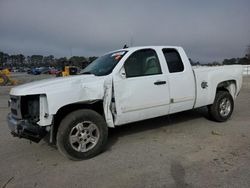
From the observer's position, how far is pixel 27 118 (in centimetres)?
405

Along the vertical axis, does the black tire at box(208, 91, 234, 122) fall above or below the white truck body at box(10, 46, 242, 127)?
below

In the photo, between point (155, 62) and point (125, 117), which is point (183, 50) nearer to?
point (155, 62)

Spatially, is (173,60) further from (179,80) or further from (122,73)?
(122,73)

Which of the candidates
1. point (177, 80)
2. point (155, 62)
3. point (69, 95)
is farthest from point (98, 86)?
point (177, 80)

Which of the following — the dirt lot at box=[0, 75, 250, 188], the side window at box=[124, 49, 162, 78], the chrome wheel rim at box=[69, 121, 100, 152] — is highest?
the side window at box=[124, 49, 162, 78]

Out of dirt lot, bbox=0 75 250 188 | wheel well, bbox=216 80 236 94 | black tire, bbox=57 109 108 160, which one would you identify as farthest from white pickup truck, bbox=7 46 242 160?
wheel well, bbox=216 80 236 94

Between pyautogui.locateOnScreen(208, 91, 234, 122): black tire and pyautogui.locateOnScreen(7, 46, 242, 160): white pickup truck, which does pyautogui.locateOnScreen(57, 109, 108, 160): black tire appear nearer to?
pyautogui.locateOnScreen(7, 46, 242, 160): white pickup truck

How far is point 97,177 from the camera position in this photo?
11.4ft

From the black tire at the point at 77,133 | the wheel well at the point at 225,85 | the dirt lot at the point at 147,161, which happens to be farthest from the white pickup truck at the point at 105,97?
the wheel well at the point at 225,85

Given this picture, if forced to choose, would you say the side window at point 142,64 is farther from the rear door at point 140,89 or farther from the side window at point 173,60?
the side window at point 173,60

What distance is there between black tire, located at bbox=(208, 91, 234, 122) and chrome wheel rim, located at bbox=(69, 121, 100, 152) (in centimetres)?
327

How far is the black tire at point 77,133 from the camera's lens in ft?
12.8

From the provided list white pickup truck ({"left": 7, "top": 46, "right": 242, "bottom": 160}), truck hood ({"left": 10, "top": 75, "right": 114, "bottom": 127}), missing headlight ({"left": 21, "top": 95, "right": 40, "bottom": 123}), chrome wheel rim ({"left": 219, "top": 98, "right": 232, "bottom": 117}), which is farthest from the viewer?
chrome wheel rim ({"left": 219, "top": 98, "right": 232, "bottom": 117})

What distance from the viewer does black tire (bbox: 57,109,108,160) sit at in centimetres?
391
